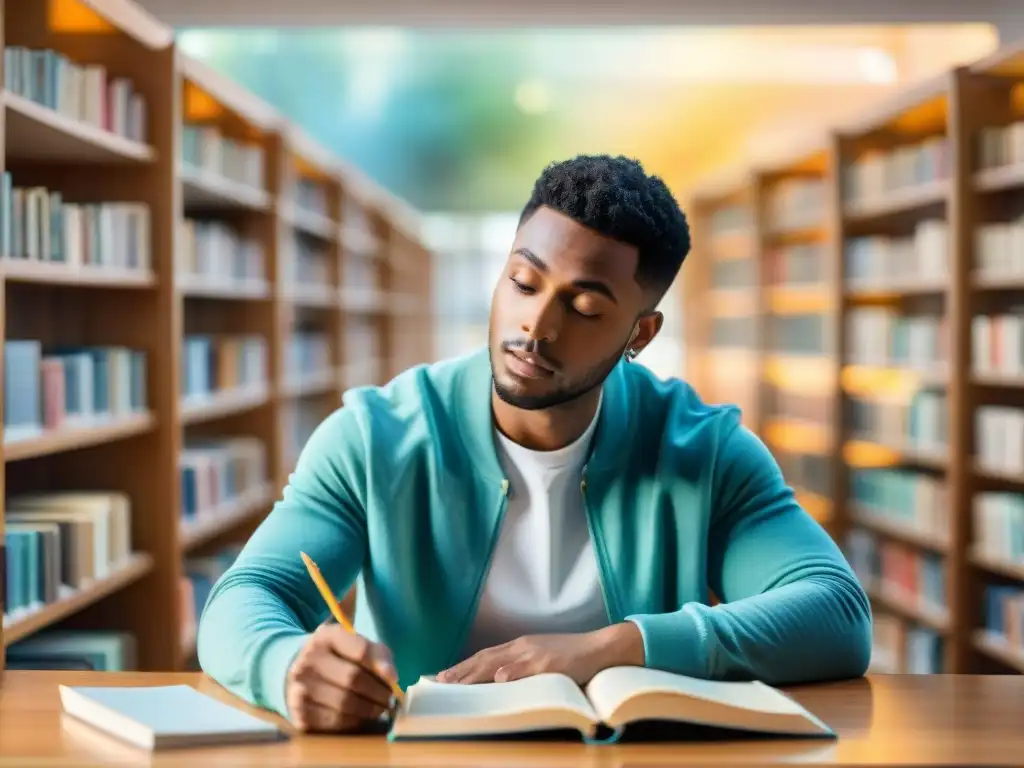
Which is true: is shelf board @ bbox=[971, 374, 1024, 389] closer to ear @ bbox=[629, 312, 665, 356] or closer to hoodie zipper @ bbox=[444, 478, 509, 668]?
ear @ bbox=[629, 312, 665, 356]

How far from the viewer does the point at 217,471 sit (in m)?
5.04

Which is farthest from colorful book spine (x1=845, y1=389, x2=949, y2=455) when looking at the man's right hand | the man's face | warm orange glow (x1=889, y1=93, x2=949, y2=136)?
the man's right hand

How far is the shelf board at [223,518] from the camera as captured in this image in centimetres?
461

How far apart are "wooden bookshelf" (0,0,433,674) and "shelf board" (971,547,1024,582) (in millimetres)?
2765

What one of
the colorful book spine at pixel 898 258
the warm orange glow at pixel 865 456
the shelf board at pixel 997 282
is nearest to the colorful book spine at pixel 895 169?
the colorful book spine at pixel 898 258

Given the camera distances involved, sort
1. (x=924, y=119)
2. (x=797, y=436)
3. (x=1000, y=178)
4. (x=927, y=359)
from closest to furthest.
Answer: (x=1000, y=178) → (x=927, y=359) → (x=924, y=119) → (x=797, y=436)

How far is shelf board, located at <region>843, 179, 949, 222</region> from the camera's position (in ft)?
17.4

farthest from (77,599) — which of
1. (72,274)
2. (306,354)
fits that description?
(306,354)

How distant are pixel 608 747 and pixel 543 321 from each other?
22.5 inches

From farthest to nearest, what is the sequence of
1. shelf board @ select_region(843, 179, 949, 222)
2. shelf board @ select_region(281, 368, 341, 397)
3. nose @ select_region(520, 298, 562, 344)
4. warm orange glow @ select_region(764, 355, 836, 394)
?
1. warm orange glow @ select_region(764, 355, 836, 394)
2. shelf board @ select_region(281, 368, 341, 397)
3. shelf board @ select_region(843, 179, 949, 222)
4. nose @ select_region(520, 298, 562, 344)

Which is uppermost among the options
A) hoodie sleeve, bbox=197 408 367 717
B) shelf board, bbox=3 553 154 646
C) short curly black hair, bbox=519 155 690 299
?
short curly black hair, bbox=519 155 690 299

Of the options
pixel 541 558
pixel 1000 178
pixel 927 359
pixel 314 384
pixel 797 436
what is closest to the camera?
pixel 541 558

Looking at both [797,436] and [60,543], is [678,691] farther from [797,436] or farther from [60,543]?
[797,436]

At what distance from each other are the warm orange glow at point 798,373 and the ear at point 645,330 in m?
5.54
